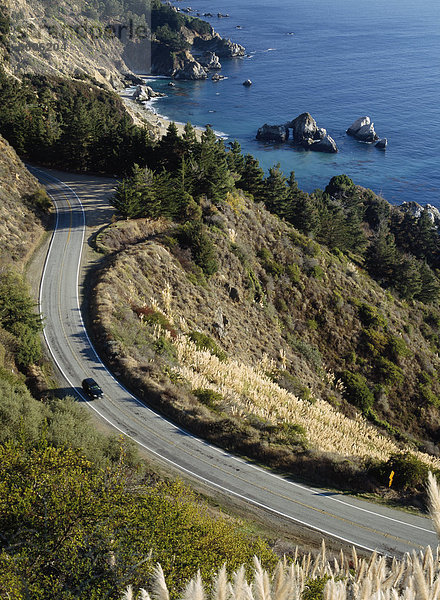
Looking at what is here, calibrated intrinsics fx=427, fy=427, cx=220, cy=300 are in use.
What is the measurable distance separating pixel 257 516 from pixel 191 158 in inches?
1740

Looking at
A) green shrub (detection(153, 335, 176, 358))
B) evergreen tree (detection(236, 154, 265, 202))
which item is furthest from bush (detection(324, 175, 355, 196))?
green shrub (detection(153, 335, 176, 358))

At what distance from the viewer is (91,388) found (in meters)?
28.4

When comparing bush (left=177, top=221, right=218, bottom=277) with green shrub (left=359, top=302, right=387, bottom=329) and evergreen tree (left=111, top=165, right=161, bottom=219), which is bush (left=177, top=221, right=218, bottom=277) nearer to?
evergreen tree (left=111, top=165, right=161, bottom=219)

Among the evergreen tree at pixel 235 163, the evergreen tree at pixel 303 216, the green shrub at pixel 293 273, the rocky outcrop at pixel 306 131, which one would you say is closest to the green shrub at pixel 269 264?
the green shrub at pixel 293 273

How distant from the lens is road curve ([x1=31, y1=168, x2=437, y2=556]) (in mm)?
22438

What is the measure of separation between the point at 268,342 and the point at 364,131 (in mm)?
122018

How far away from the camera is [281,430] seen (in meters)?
28.5

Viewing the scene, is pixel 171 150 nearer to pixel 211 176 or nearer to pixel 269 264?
pixel 211 176

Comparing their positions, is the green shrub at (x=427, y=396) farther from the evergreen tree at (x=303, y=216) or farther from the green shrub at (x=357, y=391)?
the evergreen tree at (x=303, y=216)

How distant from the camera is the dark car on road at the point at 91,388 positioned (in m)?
28.3

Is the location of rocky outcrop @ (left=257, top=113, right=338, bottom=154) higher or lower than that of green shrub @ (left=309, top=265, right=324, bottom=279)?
higher

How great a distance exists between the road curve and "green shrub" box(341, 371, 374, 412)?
21.2 m

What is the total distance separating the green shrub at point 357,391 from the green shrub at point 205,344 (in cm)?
1652

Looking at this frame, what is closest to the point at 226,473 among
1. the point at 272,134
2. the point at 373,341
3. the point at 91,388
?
the point at 91,388
